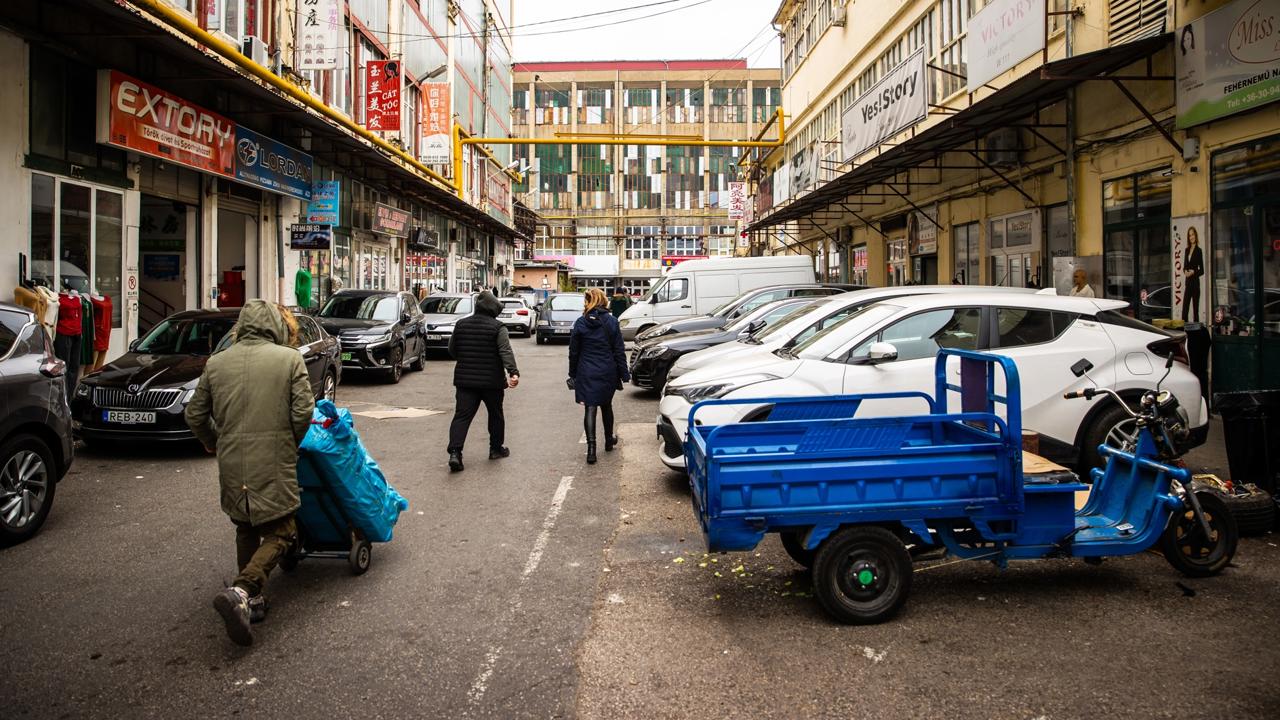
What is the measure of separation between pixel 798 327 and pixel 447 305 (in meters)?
15.9

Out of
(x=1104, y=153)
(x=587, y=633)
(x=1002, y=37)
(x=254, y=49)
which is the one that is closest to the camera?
(x=587, y=633)

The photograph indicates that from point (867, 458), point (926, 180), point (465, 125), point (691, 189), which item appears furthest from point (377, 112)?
point (691, 189)

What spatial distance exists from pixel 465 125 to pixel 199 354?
1294 inches

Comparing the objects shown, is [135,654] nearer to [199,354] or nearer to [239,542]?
[239,542]

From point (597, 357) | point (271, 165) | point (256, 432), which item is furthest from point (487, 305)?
point (271, 165)

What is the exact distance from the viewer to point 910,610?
4625 millimetres

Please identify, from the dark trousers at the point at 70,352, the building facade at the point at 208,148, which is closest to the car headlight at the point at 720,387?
the building facade at the point at 208,148

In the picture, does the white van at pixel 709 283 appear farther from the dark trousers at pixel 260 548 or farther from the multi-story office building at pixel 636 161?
the multi-story office building at pixel 636 161

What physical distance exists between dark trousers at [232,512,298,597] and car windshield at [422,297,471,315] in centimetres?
1864

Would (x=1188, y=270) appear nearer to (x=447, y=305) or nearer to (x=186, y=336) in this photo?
(x=186, y=336)

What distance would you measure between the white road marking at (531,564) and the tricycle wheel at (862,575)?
162 cm

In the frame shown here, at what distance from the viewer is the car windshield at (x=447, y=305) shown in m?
23.1

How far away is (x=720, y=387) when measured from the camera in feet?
23.4

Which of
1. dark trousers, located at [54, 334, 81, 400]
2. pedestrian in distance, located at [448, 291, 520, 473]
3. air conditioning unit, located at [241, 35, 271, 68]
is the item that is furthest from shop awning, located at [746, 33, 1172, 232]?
dark trousers, located at [54, 334, 81, 400]
